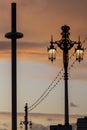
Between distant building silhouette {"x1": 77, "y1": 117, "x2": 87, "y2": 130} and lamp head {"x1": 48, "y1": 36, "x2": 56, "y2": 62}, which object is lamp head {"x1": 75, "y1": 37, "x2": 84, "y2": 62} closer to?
lamp head {"x1": 48, "y1": 36, "x2": 56, "y2": 62}

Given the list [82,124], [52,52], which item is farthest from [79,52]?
[82,124]

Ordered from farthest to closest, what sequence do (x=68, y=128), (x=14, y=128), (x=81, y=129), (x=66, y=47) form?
1. (x=66, y=47)
2. (x=81, y=129)
3. (x=68, y=128)
4. (x=14, y=128)

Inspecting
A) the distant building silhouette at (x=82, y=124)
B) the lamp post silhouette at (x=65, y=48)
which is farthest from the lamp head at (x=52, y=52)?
the distant building silhouette at (x=82, y=124)

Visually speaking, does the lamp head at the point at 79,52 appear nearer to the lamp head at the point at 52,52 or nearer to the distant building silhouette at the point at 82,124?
the lamp head at the point at 52,52

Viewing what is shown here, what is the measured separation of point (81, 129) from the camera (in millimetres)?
31562

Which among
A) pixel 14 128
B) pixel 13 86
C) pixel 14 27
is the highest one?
pixel 14 27

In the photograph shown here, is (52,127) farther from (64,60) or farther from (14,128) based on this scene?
(64,60)

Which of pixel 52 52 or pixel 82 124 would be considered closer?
pixel 82 124

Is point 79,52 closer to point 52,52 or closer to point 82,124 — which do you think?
point 52,52

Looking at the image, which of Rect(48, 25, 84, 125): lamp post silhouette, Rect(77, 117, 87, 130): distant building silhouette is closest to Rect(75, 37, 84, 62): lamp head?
Rect(48, 25, 84, 125): lamp post silhouette

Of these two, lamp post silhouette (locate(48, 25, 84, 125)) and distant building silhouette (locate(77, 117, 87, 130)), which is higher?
lamp post silhouette (locate(48, 25, 84, 125))

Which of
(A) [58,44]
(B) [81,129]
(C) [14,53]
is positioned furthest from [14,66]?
(A) [58,44]

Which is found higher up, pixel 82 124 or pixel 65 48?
pixel 65 48

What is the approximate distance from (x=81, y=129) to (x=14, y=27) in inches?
498
